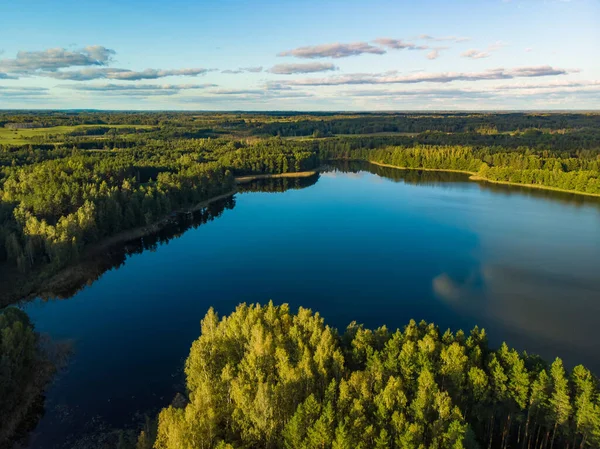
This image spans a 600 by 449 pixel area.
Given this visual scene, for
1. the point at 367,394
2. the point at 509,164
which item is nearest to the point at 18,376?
the point at 367,394

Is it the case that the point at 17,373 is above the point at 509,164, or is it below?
below

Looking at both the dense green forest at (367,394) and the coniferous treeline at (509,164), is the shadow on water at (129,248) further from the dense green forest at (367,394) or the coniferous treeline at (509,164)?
the coniferous treeline at (509,164)

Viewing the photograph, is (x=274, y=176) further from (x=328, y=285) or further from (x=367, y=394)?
(x=367, y=394)

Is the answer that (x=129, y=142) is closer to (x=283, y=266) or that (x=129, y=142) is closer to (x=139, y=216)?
(x=139, y=216)

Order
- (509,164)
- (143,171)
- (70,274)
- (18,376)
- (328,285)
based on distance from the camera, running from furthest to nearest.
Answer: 1. (509,164)
2. (143,171)
3. (70,274)
4. (328,285)
5. (18,376)

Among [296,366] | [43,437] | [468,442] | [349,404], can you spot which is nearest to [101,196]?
[43,437]

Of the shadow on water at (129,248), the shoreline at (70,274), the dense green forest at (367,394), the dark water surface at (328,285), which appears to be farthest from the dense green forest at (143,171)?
the dense green forest at (367,394)

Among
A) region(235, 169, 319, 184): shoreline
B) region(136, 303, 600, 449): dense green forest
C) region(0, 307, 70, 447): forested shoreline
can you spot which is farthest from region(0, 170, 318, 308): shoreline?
region(235, 169, 319, 184): shoreline
